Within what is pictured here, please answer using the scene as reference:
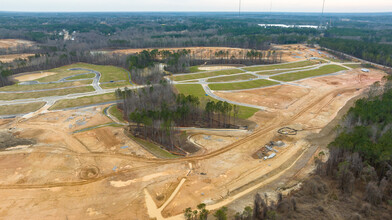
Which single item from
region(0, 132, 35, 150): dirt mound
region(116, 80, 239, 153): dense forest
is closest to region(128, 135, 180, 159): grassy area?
region(116, 80, 239, 153): dense forest

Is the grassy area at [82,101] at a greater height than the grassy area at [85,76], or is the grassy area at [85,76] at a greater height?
the grassy area at [85,76]

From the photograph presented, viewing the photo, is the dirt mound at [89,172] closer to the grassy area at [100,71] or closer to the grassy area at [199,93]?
the grassy area at [199,93]

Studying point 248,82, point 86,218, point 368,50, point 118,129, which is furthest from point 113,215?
point 368,50

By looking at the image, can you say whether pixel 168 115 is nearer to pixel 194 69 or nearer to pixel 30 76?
pixel 194 69

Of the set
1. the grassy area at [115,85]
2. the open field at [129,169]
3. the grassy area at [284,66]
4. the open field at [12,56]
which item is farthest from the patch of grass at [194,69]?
the open field at [12,56]

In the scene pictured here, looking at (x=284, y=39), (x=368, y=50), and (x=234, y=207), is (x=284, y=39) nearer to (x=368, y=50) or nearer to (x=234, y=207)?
(x=368, y=50)

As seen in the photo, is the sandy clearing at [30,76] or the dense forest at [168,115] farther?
the sandy clearing at [30,76]
